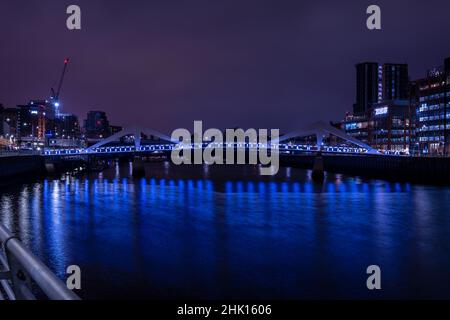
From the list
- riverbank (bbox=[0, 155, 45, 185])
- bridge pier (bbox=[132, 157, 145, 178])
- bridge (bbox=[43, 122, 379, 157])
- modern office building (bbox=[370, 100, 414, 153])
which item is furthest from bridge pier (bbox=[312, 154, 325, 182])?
modern office building (bbox=[370, 100, 414, 153])

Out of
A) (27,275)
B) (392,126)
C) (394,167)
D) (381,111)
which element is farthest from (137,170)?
(381,111)

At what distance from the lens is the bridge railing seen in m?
2.22

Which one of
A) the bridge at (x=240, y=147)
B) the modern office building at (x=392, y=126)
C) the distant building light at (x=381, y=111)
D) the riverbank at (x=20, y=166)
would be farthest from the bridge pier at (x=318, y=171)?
the distant building light at (x=381, y=111)

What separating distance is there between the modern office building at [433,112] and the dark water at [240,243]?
161 feet

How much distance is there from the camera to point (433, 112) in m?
85.1

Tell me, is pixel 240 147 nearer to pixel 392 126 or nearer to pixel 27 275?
pixel 392 126

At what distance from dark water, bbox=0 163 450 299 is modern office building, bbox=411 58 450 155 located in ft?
161

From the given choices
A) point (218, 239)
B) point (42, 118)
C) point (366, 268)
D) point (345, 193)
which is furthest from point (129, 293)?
point (42, 118)

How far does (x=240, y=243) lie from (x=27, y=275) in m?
17.0

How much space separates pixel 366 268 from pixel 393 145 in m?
97.4

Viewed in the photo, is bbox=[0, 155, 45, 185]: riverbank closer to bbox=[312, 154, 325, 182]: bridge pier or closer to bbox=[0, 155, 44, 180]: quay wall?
bbox=[0, 155, 44, 180]: quay wall

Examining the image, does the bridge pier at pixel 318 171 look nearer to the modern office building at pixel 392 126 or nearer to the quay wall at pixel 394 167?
the quay wall at pixel 394 167

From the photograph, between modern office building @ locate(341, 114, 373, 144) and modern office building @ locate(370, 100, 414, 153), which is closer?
modern office building @ locate(370, 100, 414, 153)
